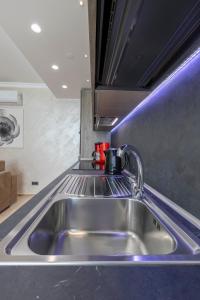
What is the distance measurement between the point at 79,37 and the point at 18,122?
281cm

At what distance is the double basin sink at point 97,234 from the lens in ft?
1.21

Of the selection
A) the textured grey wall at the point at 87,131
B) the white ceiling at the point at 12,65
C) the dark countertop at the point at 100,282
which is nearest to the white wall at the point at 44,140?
the white ceiling at the point at 12,65

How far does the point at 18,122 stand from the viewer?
160 inches

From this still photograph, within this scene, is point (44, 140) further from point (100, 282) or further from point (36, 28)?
point (100, 282)

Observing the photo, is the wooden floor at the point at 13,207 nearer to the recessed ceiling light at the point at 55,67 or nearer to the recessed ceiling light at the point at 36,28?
the recessed ceiling light at the point at 55,67

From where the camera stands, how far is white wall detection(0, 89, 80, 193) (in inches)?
161

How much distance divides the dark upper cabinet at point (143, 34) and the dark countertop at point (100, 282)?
0.56 metres

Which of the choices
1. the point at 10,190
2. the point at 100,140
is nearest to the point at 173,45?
the point at 100,140

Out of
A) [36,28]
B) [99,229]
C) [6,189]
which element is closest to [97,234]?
[99,229]

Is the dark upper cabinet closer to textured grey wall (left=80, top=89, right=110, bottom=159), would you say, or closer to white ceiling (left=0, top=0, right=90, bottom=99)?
white ceiling (left=0, top=0, right=90, bottom=99)

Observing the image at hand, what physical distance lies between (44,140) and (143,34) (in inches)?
153

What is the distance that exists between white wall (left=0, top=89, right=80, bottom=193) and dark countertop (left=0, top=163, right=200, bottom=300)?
155 inches

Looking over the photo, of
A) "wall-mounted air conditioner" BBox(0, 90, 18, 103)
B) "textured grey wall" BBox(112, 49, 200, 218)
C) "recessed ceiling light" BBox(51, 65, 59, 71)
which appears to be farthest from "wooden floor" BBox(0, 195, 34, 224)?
"textured grey wall" BBox(112, 49, 200, 218)

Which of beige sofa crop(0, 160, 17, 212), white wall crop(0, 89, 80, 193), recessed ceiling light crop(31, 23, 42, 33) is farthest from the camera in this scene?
white wall crop(0, 89, 80, 193)
